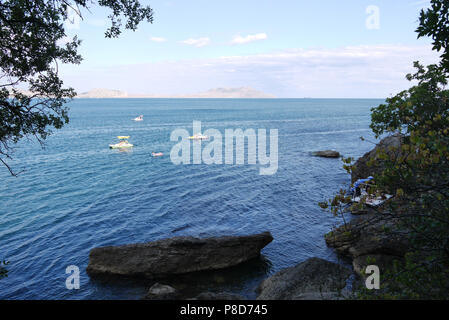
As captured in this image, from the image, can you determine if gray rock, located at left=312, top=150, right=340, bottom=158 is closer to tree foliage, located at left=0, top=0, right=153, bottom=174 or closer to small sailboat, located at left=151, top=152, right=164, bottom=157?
small sailboat, located at left=151, top=152, right=164, bottom=157

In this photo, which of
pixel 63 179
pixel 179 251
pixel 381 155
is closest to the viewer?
pixel 381 155

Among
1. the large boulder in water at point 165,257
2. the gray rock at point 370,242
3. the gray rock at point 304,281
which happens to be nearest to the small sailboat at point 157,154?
the large boulder in water at point 165,257

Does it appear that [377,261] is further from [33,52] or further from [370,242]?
[33,52]

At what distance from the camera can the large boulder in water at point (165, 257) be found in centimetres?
2361

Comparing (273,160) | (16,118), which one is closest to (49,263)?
(16,118)

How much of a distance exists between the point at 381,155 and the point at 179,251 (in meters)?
18.5

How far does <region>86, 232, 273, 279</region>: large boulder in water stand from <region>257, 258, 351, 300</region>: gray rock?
435cm

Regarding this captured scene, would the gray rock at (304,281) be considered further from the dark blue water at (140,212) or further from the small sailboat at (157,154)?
the small sailboat at (157,154)

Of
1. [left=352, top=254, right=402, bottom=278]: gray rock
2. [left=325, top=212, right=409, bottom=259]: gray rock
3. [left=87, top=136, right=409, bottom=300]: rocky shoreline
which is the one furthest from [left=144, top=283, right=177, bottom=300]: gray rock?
[left=352, top=254, right=402, bottom=278]: gray rock

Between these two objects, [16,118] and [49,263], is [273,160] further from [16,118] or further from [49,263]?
[16,118]

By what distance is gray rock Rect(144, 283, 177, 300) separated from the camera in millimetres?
19562

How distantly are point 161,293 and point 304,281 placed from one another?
8.65 m

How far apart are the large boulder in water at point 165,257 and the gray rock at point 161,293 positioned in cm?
306

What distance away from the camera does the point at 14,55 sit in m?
12.8
